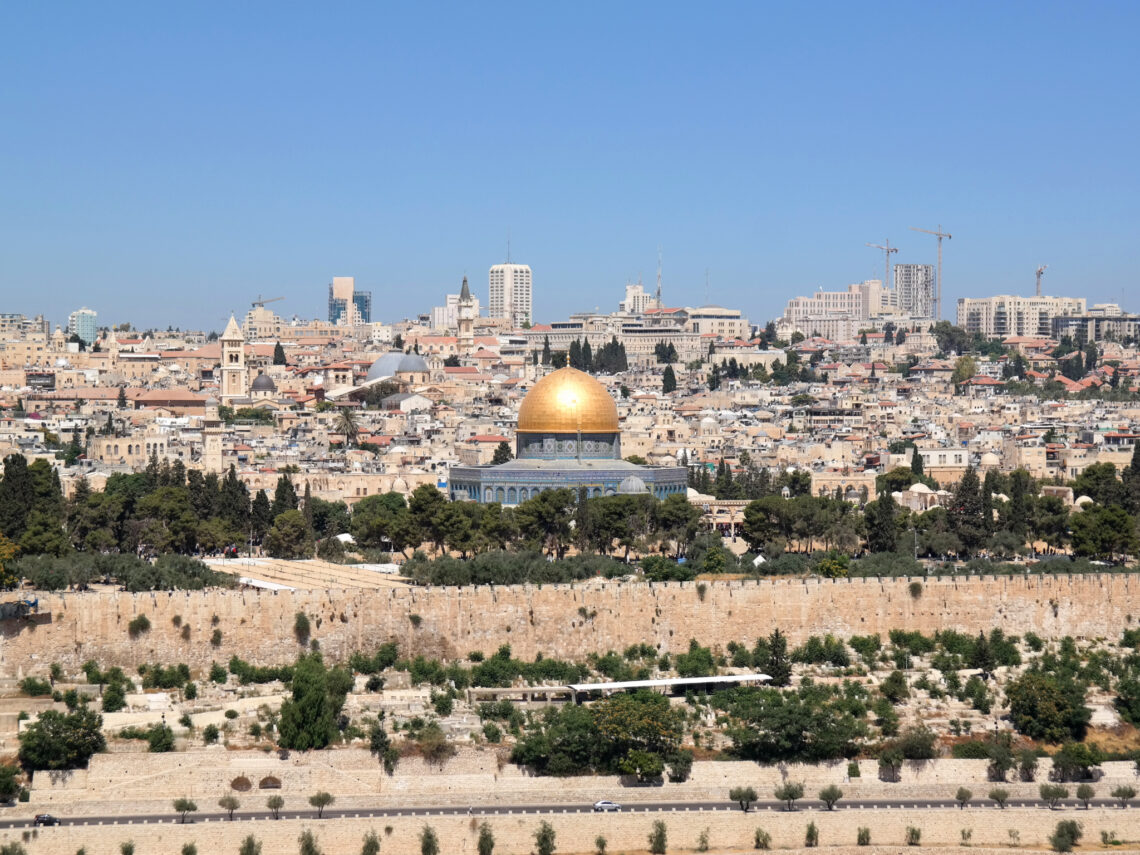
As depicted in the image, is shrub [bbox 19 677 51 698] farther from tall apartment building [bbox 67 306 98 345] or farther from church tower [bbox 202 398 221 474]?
tall apartment building [bbox 67 306 98 345]

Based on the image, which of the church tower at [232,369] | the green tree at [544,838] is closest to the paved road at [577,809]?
the green tree at [544,838]

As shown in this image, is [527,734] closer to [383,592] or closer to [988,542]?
[383,592]

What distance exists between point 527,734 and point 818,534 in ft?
62.4

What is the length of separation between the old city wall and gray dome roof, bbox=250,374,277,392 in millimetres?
67461

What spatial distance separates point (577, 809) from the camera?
30844mm

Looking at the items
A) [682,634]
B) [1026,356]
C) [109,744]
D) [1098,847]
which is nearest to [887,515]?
[682,634]

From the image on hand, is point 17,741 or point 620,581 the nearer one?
point 17,741

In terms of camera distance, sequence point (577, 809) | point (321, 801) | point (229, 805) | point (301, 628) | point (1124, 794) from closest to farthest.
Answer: point (229, 805) < point (321, 801) < point (577, 809) < point (1124, 794) < point (301, 628)

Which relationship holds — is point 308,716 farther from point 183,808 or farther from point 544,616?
point 544,616

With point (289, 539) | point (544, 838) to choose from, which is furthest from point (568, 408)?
point (544, 838)

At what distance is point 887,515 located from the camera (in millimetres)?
50031

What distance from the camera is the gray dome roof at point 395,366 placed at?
10782 cm

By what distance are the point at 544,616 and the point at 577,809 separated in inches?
268

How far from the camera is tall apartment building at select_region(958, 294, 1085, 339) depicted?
165500 mm
